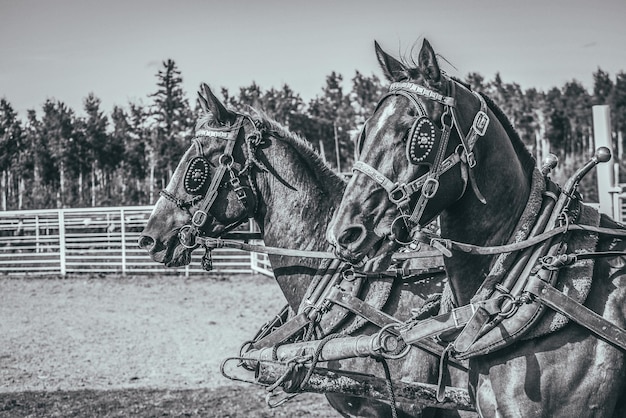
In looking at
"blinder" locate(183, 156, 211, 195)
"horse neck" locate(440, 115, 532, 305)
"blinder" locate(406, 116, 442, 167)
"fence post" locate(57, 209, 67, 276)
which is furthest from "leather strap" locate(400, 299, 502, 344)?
"fence post" locate(57, 209, 67, 276)

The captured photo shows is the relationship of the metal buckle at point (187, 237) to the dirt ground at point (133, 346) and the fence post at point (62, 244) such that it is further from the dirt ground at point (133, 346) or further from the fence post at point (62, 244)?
the fence post at point (62, 244)

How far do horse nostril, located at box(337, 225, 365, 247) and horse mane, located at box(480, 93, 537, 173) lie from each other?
856 millimetres

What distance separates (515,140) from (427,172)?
0.58 metres

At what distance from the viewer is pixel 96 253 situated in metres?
19.1

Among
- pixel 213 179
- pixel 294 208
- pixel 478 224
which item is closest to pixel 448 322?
pixel 478 224

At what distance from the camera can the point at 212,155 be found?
4.74 meters

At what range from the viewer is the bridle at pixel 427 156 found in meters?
2.76

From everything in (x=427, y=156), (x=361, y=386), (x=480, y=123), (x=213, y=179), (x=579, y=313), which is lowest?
(x=361, y=386)

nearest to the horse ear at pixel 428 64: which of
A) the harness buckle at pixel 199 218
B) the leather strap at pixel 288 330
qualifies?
the leather strap at pixel 288 330

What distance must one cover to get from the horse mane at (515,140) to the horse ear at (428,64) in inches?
13.2

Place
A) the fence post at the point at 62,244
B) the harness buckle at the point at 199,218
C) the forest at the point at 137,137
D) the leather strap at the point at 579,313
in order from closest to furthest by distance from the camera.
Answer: the leather strap at the point at 579,313 < the harness buckle at the point at 199,218 < the fence post at the point at 62,244 < the forest at the point at 137,137

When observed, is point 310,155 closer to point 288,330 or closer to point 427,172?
point 288,330

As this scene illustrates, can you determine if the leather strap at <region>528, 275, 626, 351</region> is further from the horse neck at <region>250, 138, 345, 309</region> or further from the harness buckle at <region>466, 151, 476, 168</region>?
the horse neck at <region>250, 138, 345, 309</region>

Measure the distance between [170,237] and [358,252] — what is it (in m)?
2.36
